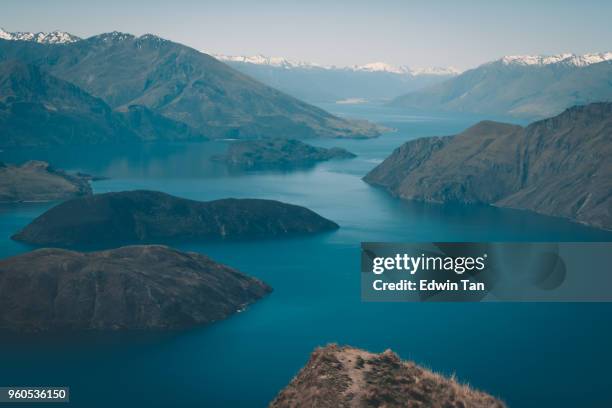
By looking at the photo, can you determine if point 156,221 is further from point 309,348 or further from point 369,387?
point 369,387

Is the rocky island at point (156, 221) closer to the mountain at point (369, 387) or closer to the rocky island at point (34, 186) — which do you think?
the rocky island at point (34, 186)

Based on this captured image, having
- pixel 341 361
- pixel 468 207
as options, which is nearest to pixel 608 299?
pixel 341 361

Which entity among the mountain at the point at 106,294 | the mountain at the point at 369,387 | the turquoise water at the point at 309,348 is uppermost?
the mountain at the point at 369,387

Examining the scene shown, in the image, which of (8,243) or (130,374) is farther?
(8,243)

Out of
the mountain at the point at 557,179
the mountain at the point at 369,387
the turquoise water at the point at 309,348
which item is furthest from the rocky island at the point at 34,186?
the mountain at the point at 369,387

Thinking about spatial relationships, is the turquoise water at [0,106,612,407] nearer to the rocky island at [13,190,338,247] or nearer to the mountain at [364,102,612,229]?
the rocky island at [13,190,338,247]

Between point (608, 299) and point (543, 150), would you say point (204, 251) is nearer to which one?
point (608, 299)
